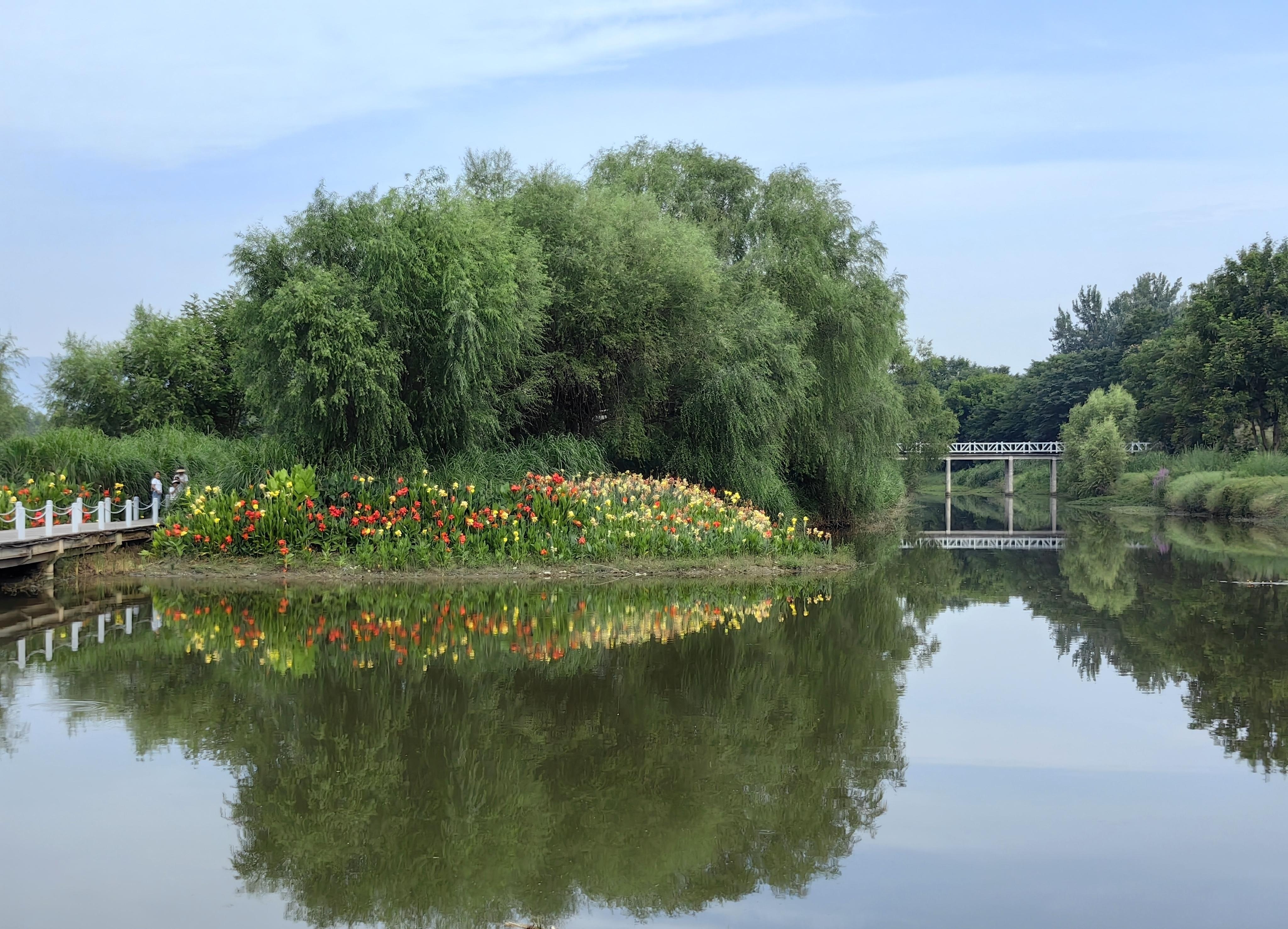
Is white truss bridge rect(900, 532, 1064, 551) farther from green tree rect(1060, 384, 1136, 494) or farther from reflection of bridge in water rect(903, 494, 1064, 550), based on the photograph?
green tree rect(1060, 384, 1136, 494)

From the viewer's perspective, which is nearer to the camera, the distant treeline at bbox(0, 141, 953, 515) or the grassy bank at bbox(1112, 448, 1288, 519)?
the distant treeline at bbox(0, 141, 953, 515)

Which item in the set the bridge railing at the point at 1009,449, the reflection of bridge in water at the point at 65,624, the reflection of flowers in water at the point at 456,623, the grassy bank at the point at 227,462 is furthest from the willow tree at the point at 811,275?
the bridge railing at the point at 1009,449

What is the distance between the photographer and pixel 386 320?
20.0 metres

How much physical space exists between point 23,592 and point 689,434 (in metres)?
13.3

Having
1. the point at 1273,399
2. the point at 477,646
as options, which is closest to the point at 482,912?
the point at 477,646

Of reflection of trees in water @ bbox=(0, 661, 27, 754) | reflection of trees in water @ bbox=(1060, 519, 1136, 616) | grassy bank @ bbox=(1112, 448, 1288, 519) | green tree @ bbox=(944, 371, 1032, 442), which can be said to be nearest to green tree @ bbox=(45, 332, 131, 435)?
reflection of trees in water @ bbox=(0, 661, 27, 754)

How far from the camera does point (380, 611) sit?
50.6 ft

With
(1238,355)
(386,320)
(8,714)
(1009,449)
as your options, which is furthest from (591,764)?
(1009,449)

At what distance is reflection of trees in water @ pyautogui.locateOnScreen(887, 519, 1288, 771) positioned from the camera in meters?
10.4

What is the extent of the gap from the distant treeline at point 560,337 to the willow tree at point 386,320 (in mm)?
50

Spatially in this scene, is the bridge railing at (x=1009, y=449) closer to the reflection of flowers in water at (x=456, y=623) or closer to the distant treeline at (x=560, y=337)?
the distant treeline at (x=560, y=337)

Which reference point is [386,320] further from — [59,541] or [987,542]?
[987,542]

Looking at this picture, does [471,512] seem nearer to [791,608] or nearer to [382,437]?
[382,437]

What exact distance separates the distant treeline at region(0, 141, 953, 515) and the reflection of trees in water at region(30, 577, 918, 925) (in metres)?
8.11
